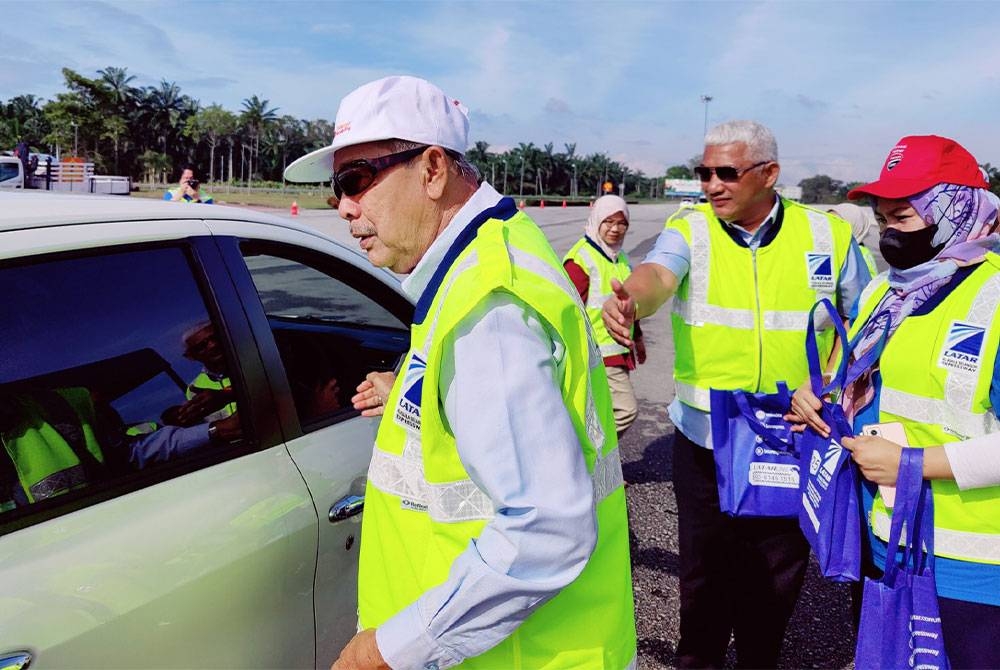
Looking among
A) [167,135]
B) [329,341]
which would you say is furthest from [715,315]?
[167,135]

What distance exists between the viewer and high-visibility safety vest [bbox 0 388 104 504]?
4.73 feet

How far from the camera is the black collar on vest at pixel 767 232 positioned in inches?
99.3

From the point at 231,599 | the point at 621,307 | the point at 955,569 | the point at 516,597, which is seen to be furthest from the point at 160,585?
the point at 955,569

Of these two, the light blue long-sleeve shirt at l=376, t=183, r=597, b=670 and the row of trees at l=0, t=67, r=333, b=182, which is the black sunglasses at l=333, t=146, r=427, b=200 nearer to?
the light blue long-sleeve shirt at l=376, t=183, r=597, b=670

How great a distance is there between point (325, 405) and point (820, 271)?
5.66 feet

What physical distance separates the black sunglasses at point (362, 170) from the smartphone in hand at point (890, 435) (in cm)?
140

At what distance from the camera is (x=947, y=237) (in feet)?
6.22

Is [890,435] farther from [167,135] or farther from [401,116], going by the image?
[167,135]

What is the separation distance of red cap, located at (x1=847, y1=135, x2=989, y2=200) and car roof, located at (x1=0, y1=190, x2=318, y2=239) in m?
1.73

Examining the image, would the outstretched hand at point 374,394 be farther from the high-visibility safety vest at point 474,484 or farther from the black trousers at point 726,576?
the black trousers at point 726,576

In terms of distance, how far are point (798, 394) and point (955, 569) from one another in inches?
24.6

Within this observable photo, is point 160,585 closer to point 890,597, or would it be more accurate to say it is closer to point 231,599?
point 231,599

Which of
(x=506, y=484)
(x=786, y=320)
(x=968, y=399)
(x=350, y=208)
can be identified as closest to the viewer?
(x=506, y=484)

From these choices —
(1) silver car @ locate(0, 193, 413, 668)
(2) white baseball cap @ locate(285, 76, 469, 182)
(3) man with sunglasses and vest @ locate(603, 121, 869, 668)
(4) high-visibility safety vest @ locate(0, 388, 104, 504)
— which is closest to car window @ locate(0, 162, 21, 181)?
(1) silver car @ locate(0, 193, 413, 668)
